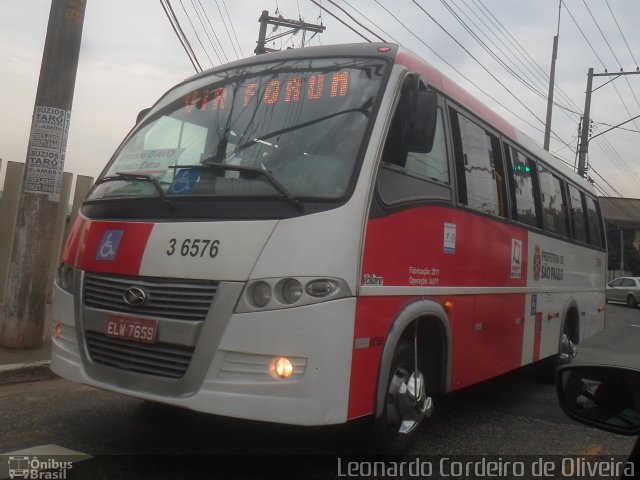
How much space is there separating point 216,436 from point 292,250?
1.85m

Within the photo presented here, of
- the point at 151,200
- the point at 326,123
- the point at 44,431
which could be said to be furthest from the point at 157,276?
the point at 44,431

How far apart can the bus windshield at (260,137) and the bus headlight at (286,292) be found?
508 mm

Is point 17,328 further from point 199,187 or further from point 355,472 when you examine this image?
point 355,472

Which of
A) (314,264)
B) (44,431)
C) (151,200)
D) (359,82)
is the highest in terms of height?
(359,82)

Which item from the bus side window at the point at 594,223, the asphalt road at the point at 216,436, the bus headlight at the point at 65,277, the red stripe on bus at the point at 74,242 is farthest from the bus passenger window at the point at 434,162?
the bus side window at the point at 594,223

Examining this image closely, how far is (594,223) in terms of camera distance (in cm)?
1015

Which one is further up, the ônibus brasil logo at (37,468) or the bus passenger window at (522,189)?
the bus passenger window at (522,189)

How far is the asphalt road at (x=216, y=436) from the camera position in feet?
13.8

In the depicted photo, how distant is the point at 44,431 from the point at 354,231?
2.68 m

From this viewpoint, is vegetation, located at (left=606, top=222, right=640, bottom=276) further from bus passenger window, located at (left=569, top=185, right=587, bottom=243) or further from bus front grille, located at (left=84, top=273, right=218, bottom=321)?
bus front grille, located at (left=84, top=273, right=218, bottom=321)

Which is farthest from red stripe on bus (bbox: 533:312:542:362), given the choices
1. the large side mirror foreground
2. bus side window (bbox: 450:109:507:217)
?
the large side mirror foreground

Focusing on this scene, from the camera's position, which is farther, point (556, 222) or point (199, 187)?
point (556, 222)

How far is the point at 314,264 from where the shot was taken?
365 centimetres

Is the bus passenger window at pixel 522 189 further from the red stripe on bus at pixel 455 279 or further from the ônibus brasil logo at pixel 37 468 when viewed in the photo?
the ônibus brasil logo at pixel 37 468
